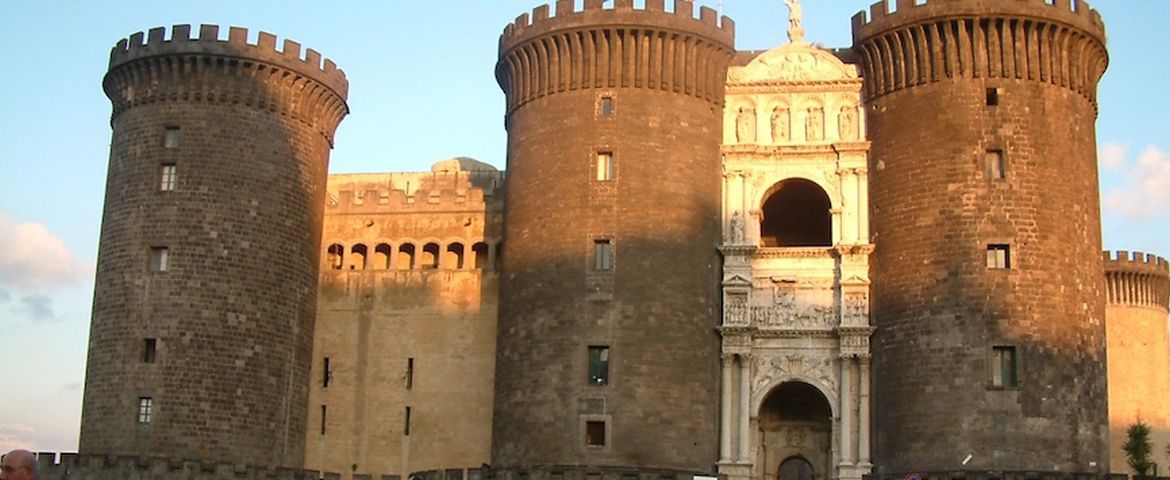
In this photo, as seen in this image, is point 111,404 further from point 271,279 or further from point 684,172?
point 684,172

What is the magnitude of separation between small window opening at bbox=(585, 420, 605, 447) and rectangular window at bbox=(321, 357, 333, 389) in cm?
1003

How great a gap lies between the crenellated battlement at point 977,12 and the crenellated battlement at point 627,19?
4334mm

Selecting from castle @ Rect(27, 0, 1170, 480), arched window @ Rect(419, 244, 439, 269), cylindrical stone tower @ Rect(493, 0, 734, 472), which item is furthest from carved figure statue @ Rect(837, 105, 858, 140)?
arched window @ Rect(419, 244, 439, 269)

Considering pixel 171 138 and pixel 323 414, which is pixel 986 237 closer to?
pixel 323 414

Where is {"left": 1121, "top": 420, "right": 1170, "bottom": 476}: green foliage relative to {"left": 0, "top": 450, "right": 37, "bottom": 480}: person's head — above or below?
above

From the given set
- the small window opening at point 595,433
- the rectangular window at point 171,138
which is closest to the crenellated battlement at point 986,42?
the small window opening at point 595,433

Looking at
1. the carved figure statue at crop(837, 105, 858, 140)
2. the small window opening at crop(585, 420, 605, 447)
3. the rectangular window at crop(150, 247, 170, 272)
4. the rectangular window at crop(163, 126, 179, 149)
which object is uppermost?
the carved figure statue at crop(837, 105, 858, 140)

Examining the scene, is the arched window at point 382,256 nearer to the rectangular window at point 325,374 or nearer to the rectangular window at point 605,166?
the rectangular window at point 325,374

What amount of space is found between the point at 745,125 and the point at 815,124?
6.71 feet

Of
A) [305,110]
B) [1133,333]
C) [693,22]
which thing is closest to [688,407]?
[693,22]

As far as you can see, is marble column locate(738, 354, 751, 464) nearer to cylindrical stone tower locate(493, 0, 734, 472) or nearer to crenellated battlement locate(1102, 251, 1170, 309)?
cylindrical stone tower locate(493, 0, 734, 472)

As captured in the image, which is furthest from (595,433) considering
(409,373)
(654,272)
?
(409,373)

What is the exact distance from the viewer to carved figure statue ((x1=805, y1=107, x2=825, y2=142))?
4356 cm

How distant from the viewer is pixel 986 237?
1567 inches
